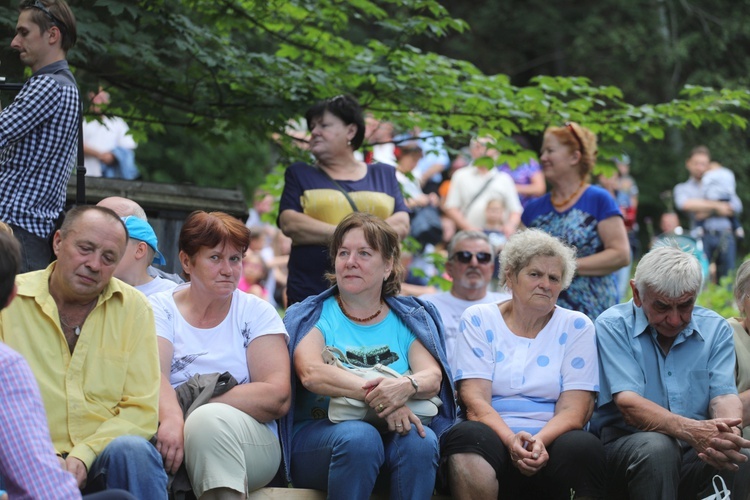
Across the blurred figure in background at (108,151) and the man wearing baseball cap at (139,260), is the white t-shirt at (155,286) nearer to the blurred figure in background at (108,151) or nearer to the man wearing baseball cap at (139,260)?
the man wearing baseball cap at (139,260)

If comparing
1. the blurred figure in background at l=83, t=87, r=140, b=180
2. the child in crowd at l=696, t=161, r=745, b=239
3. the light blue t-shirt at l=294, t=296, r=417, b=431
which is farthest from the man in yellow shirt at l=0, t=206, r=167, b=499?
the child in crowd at l=696, t=161, r=745, b=239

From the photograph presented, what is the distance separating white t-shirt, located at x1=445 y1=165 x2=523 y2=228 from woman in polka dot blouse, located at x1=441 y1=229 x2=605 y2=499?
5.45m

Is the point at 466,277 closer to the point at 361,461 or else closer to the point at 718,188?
the point at 361,461

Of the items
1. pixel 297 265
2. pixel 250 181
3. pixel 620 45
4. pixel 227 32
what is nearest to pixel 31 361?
pixel 297 265

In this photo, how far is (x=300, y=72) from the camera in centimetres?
737

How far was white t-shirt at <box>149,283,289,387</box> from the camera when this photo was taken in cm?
475

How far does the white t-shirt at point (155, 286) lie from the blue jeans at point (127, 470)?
1330 millimetres

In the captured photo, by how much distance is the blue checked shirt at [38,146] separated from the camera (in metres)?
5.19

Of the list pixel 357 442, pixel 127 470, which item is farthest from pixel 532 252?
pixel 127 470

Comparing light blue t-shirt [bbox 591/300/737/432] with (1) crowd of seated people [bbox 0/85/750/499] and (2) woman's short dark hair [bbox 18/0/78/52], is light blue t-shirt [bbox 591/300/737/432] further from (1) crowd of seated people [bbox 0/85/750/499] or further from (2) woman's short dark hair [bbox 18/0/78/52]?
(2) woman's short dark hair [bbox 18/0/78/52]

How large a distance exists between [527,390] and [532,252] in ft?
2.15

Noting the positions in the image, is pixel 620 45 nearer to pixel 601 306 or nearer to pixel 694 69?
pixel 694 69

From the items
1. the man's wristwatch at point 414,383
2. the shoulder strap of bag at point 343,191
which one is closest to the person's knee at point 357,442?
the man's wristwatch at point 414,383

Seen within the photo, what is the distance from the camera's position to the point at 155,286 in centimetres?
541
